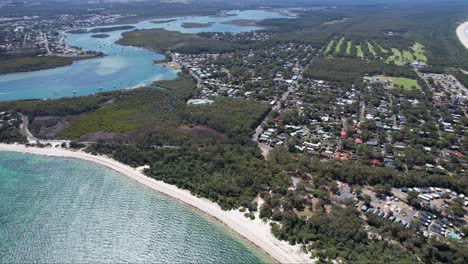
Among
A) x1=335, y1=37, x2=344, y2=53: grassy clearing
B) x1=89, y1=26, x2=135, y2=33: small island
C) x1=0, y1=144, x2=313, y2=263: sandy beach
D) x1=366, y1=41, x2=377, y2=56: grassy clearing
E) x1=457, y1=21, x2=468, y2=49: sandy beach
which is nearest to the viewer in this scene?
x1=0, y1=144, x2=313, y2=263: sandy beach

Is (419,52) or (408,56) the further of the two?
(419,52)

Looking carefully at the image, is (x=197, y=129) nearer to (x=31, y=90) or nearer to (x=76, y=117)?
(x=76, y=117)

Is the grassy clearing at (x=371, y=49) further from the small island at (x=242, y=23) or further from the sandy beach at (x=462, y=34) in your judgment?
the small island at (x=242, y=23)

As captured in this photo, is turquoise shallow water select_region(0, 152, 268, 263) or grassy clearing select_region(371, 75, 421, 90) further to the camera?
grassy clearing select_region(371, 75, 421, 90)

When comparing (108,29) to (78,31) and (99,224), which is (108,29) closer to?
(78,31)

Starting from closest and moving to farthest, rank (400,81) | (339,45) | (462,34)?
(400,81)
(339,45)
(462,34)

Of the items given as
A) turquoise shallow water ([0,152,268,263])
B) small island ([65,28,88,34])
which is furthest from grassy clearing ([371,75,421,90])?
small island ([65,28,88,34])

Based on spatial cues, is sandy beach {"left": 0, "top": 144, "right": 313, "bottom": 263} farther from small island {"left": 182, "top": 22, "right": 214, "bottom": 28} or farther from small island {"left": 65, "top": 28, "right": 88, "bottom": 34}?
small island {"left": 182, "top": 22, "right": 214, "bottom": 28}

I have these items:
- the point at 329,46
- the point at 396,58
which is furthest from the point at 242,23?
the point at 396,58
